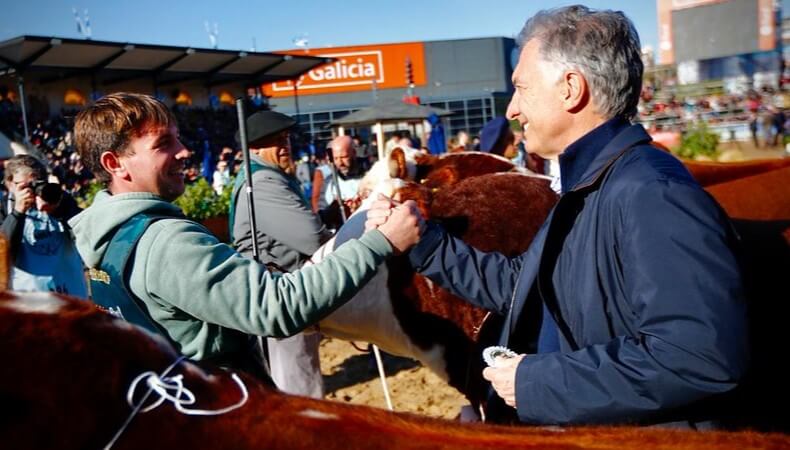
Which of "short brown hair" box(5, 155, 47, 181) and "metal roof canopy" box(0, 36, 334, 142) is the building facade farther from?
"short brown hair" box(5, 155, 47, 181)

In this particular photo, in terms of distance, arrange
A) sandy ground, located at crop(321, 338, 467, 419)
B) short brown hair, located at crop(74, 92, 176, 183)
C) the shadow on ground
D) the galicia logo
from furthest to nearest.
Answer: the galicia logo < the shadow on ground < sandy ground, located at crop(321, 338, 467, 419) < short brown hair, located at crop(74, 92, 176, 183)

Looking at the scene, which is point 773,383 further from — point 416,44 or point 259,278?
point 416,44

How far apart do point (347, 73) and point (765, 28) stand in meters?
26.2

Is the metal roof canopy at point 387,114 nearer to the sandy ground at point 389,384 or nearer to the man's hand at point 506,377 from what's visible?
the sandy ground at point 389,384

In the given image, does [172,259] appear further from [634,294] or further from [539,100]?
[634,294]

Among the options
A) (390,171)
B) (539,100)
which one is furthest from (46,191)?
(539,100)

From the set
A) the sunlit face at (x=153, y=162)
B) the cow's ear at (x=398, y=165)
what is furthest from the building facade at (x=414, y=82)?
A: the sunlit face at (x=153, y=162)

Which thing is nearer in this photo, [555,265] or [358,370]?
[555,265]

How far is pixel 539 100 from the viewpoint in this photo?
1.64 meters

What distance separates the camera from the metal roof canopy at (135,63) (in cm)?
1602

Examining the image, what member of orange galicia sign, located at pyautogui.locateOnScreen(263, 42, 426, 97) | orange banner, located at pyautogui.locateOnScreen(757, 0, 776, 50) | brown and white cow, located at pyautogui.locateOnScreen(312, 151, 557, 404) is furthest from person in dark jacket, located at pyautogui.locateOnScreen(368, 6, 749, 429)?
orange banner, located at pyautogui.locateOnScreen(757, 0, 776, 50)

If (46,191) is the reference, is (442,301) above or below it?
below

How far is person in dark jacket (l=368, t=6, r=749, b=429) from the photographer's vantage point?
1249mm

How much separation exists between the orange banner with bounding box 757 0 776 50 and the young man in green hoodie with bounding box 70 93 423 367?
46.3m
